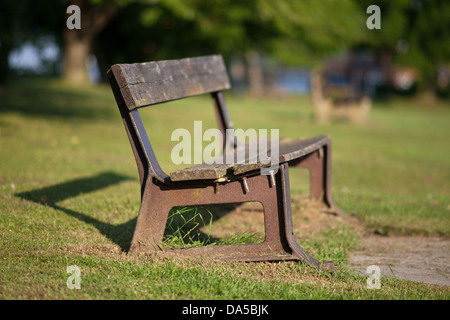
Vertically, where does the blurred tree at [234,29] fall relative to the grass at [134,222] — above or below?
above

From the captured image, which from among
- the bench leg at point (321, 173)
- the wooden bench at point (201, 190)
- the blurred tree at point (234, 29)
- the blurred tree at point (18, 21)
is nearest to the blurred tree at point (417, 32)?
the blurred tree at point (234, 29)

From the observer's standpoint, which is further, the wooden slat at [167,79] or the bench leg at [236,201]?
the wooden slat at [167,79]

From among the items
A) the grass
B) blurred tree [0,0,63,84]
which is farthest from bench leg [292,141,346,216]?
blurred tree [0,0,63,84]

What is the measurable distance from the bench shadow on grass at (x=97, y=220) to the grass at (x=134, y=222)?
12 millimetres

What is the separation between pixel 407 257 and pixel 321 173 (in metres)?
1.35

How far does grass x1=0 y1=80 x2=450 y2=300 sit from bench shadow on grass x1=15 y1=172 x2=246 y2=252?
12mm

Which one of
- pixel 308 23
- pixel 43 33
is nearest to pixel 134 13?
pixel 43 33

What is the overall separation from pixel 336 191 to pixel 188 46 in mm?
18064

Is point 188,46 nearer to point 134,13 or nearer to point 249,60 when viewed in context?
point 134,13

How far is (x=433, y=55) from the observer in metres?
29.5

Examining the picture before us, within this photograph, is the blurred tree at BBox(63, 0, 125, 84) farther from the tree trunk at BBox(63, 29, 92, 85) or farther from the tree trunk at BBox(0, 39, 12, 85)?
the tree trunk at BBox(0, 39, 12, 85)

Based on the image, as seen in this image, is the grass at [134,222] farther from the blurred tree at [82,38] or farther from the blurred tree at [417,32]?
the blurred tree at [417,32]

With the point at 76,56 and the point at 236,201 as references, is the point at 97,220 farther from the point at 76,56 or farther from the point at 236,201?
the point at 76,56

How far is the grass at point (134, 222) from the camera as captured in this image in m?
3.22
